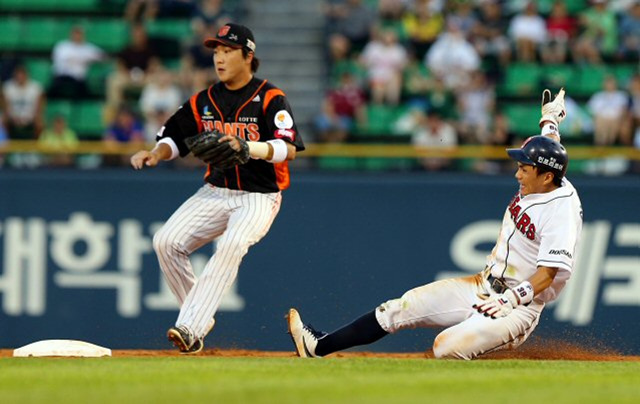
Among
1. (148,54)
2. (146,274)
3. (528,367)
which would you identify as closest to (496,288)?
(528,367)

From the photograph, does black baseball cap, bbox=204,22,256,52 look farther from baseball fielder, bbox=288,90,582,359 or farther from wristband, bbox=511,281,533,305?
wristband, bbox=511,281,533,305

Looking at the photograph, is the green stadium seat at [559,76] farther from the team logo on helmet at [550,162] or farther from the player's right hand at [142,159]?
the player's right hand at [142,159]

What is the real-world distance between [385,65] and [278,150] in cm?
652

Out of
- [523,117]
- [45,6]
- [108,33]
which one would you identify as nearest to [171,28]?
[108,33]

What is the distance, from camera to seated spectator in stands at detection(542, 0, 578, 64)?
50.8 ft

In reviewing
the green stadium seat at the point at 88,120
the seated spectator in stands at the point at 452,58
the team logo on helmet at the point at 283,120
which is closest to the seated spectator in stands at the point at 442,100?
the seated spectator in stands at the point at 452,58

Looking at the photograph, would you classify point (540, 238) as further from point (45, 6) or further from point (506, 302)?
point (45, 6)

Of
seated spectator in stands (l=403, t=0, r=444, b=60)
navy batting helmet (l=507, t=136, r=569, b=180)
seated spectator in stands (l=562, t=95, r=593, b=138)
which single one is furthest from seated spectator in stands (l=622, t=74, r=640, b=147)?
navy batting helmet (l=507, t=136, r=569, b=180)

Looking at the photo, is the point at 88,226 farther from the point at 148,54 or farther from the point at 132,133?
the point at 148,54

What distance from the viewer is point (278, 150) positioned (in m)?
8.80

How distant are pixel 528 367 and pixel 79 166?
210 inches

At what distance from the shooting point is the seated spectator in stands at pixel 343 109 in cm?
1436

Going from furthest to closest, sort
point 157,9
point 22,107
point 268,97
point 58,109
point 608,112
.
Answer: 1. point 157,9
2. point 58,109
3. point 22,107
4. point 608,112
5. point 268,97

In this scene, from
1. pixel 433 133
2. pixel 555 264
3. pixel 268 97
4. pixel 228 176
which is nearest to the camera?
pixel 555 264
